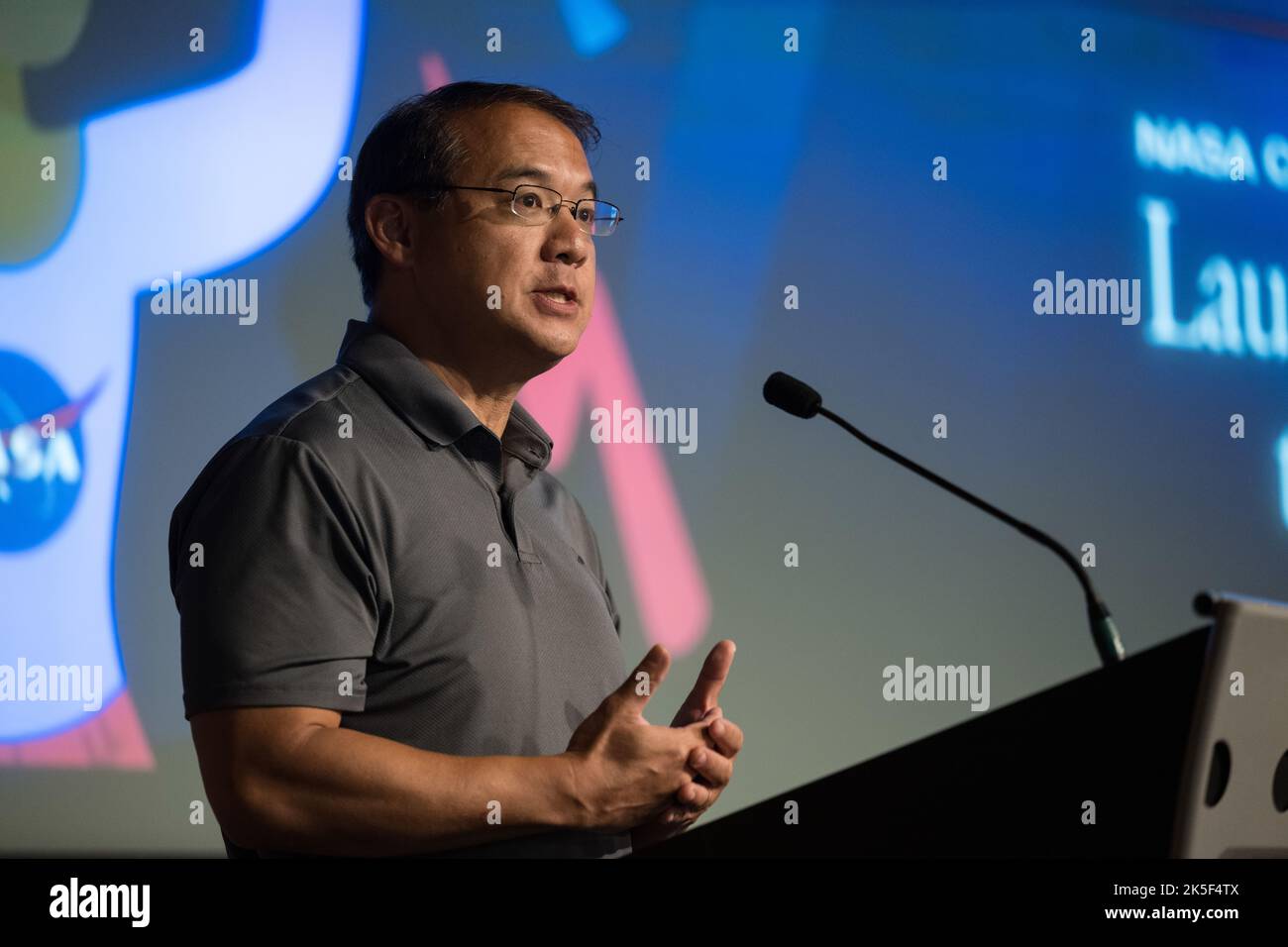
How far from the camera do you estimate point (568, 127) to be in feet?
5.69

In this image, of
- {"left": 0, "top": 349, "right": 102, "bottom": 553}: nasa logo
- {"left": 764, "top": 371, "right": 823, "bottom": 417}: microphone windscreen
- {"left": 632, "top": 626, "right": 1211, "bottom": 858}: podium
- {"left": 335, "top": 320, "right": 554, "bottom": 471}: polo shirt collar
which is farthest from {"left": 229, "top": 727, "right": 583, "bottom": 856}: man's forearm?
{"left": 0, "top": 349, "right": 102, "bottom": 553}: nasa logo

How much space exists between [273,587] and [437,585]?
0.18 m

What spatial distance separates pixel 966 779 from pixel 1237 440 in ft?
9.17

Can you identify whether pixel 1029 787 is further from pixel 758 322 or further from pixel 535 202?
pixel 758 322

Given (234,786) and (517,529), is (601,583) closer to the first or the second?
(517,529)

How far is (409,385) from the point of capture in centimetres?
146

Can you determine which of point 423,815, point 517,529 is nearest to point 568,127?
point 517,529

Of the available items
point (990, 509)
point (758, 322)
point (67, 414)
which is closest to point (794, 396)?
point (990, 509)

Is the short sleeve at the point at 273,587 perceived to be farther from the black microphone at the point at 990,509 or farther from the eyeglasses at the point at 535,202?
the black microphone at the point at 990,509

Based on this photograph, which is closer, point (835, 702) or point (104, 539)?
point (104, 539)

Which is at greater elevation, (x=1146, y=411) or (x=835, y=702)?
(x=1146, y=411)

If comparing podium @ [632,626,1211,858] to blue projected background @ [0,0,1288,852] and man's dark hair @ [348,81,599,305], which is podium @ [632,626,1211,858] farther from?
blue projected background @ [0,0,1288,852]

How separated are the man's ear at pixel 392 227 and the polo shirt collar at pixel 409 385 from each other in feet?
0.47

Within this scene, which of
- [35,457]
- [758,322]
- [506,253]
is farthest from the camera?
[758,322]
